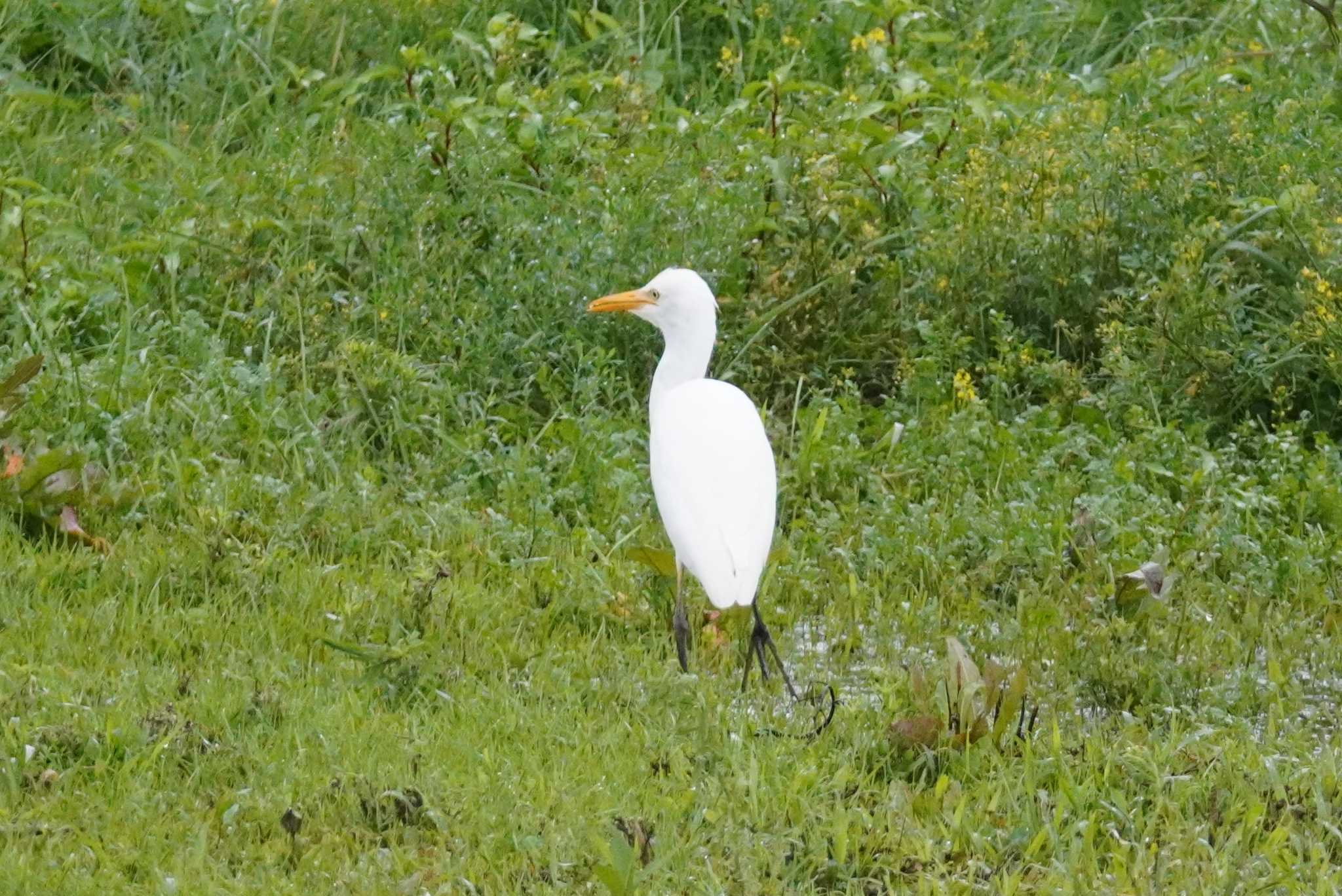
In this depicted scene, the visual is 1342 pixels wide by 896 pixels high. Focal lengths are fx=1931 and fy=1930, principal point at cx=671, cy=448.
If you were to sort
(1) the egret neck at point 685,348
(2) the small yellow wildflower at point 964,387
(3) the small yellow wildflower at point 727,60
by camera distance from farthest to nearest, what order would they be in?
1. (3) the small yellow wildflower at point 727,60
2. (2) the small yellow wildflower at point 964,387
3. (1) the egret neck at point 685,348

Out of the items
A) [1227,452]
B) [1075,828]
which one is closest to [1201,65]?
[1227,452]

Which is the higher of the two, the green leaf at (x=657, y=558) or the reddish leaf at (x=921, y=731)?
the reddish leaf at (x=921, y=731)

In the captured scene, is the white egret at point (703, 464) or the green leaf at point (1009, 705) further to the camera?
the white egret at point (703, 464)

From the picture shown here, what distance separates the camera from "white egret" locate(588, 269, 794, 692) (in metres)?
4.04

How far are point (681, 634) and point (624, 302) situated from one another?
2.87 ft

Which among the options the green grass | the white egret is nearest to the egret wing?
the white egret

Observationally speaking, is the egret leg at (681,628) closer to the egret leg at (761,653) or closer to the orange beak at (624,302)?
the egret leg at (761,653)

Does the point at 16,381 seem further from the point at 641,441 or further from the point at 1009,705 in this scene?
the point at 1009,705

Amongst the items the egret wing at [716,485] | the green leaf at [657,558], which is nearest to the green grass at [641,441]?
the green leaf at [657,558]

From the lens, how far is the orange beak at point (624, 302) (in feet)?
15.3

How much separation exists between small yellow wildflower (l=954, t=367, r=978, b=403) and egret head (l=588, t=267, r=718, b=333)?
1.06m

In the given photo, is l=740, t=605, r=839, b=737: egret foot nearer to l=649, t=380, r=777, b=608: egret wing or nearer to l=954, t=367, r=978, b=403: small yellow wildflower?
l=649, t=380, r=777, b=608: egret wing

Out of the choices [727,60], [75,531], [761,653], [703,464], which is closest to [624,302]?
[703,464]

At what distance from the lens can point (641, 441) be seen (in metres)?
5.39
